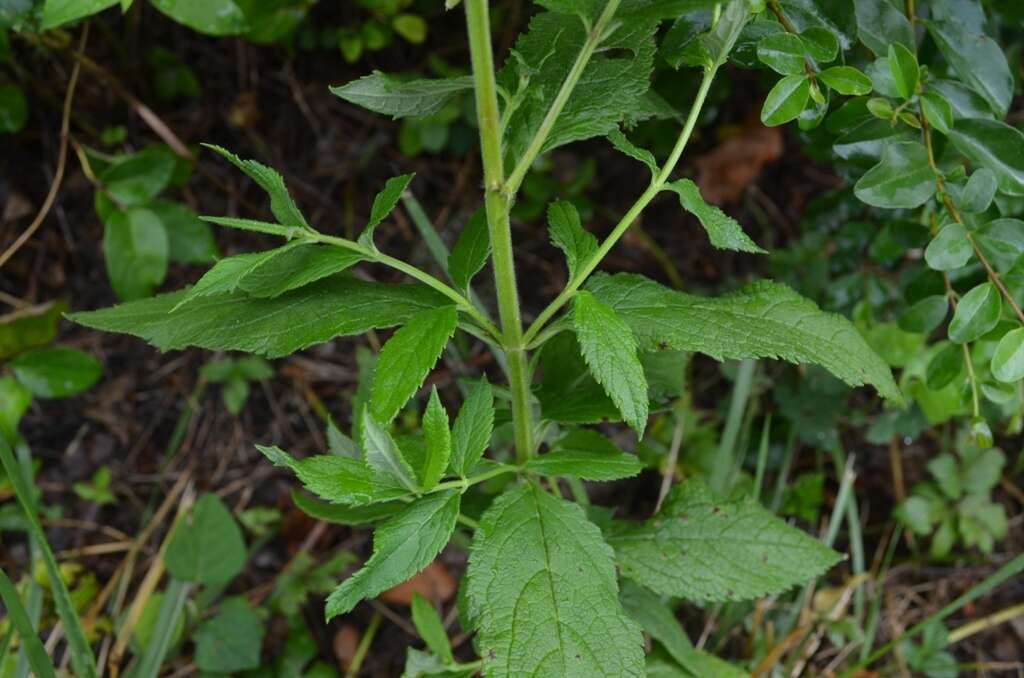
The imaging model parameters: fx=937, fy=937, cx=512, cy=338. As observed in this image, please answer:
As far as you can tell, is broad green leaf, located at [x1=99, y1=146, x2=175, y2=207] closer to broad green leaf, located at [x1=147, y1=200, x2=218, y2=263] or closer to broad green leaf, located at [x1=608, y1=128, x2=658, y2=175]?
broad green leaf, located at [x1=147, y1=200, x2=218, y2=263]

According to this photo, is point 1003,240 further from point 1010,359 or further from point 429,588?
point 429,588

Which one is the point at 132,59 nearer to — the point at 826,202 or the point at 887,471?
the point at 826,202

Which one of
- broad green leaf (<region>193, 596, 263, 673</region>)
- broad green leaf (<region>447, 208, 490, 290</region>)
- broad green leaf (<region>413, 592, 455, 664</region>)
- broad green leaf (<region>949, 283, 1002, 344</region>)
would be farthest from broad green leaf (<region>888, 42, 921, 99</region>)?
broad green leaf (<region>193, 596, 263, 673</region>)

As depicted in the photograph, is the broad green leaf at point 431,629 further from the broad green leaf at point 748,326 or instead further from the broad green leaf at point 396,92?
the broad green leaf at point 396,92

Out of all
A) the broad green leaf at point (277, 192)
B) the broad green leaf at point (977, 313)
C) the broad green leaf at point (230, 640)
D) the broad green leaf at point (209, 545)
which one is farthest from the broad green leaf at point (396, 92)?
the broad green leaf at point (230, 640)

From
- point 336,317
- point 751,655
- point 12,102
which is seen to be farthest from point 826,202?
point 12,102

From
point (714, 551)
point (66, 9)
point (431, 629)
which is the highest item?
point (66, 9)

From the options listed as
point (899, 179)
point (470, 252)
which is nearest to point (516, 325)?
point (470, 252)
